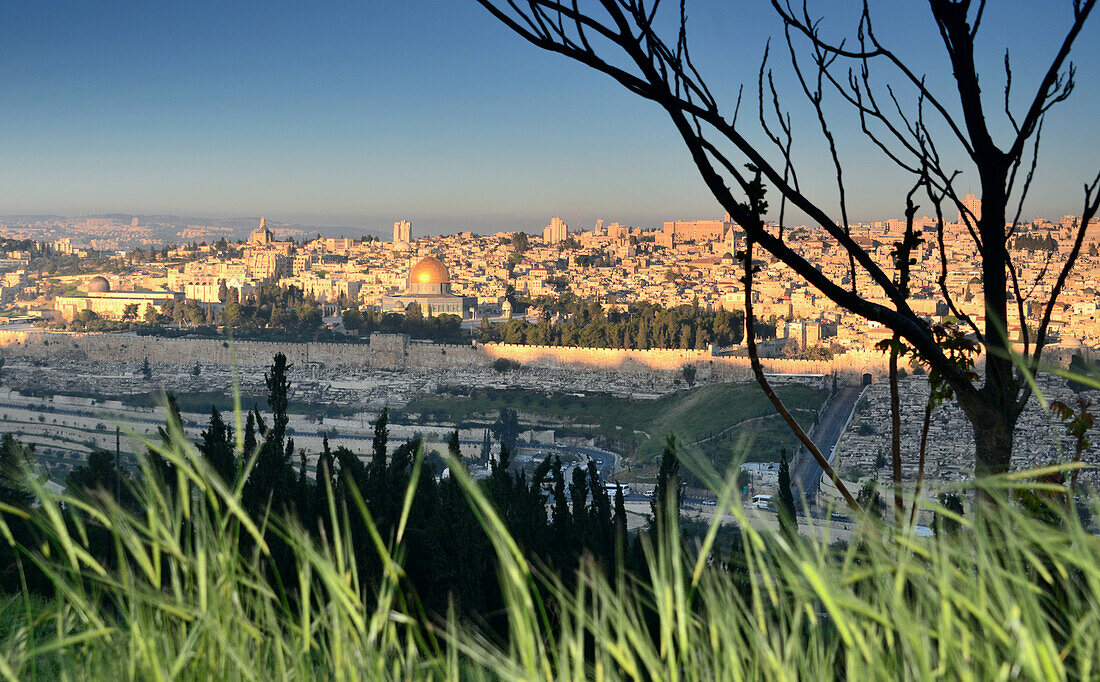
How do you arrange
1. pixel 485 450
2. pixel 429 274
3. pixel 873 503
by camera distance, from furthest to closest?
pixel 429 274 → pixel 485 450 → pixel 873 503

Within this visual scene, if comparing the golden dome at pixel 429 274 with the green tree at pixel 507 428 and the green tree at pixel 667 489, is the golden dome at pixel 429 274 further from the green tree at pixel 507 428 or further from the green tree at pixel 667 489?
the green tree at pixel 667 489

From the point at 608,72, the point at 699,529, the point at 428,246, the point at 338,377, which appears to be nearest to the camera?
the point at 608,72

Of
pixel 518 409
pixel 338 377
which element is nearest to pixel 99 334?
pixel 338 377

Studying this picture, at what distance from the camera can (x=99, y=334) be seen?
3847 cm

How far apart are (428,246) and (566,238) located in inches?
427

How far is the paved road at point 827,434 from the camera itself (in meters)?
18.4

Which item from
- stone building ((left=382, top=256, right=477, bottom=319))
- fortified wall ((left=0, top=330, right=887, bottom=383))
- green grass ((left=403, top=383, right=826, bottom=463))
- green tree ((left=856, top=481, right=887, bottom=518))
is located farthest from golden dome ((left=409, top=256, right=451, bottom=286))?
green tree ((left=856, top=481, right=887, bottom=518))

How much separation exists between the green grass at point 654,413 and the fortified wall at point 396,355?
97.8 inches

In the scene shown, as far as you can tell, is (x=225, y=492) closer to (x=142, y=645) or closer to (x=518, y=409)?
(x=142, y=645)

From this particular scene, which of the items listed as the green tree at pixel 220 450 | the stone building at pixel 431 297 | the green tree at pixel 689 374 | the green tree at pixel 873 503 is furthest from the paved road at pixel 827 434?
the stone building at pixel 431 297

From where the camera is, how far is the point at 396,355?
35.1m

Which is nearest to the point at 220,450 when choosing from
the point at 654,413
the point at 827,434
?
the point at 827,434

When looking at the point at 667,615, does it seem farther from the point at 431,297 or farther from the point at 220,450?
the point at 431,297

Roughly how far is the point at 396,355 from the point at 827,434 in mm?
17489
